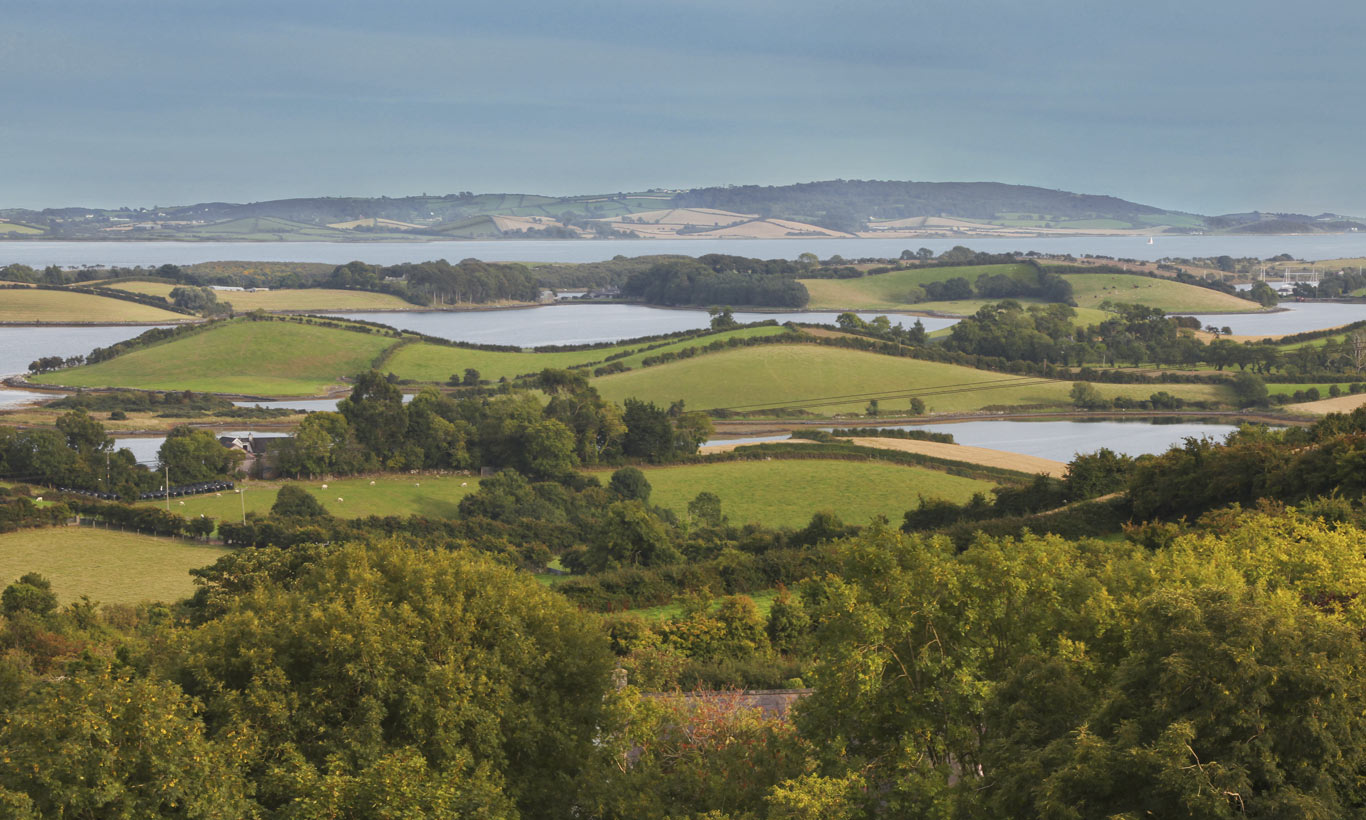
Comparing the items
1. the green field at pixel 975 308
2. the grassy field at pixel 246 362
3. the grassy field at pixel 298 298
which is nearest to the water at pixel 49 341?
the grassy field at pixel 246 362

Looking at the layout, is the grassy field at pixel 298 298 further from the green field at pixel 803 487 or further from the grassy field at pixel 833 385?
the green field at pixel 803 487

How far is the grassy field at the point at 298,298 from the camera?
142000 millimetres

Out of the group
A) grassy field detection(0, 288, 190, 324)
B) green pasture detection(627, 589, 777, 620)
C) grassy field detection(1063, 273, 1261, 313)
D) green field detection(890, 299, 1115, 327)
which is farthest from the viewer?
grassy field detection(1063, 273, 1261, 313)

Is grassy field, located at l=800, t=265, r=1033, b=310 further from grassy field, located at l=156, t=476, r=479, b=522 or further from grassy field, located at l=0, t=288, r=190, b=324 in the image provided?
grassy field, located at l=156, t=476, r=479, b=522

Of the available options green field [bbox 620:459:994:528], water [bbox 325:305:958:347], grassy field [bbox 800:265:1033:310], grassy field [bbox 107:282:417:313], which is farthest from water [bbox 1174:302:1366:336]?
grassy field [bbox 107:282:417:313]

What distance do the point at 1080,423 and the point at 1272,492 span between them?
156ft

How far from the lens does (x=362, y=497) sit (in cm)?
4781

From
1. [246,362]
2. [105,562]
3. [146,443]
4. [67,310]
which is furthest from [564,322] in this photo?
[105,562]

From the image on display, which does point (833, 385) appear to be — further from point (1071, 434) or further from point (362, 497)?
point (362, 497)

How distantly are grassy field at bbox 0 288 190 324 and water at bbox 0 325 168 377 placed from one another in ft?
9.34

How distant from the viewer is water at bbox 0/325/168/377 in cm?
9756

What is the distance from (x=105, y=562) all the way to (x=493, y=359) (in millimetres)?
61033

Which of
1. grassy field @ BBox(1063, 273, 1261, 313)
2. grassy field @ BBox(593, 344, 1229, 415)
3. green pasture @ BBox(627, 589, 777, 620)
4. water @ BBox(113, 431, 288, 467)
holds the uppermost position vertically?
grassy field @ BBox(1063, 273, 1261, 313)

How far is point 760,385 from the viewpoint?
81.9m
